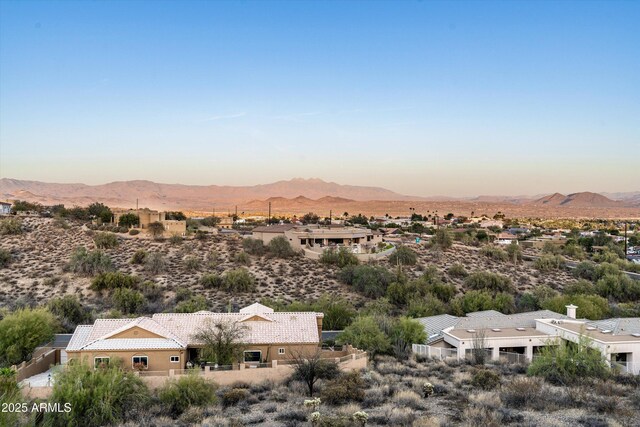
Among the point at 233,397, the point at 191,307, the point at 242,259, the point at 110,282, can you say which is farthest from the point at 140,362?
the point at 242,259

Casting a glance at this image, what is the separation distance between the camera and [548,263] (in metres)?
54.7

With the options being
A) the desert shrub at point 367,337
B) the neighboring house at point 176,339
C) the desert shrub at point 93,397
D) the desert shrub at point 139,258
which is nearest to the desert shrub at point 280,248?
the desert shrub at point 139,258

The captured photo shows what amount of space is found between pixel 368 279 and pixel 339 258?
8562 mm

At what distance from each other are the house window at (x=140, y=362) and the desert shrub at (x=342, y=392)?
7797 millimetres

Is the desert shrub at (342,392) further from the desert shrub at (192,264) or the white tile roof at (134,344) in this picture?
the desert shrub at (192,264)

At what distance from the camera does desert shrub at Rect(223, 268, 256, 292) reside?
42.8 metres

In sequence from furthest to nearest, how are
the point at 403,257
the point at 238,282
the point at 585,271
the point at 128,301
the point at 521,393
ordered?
the point at 403,257 → the point at 585,271 → the point at 238,282 → the point at 128,301 → the point at 521,393

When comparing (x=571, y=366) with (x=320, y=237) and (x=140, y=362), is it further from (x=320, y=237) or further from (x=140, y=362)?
(x=320, y=237)

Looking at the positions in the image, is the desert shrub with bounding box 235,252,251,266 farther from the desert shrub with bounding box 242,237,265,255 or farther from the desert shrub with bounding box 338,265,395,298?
the desert shrub with bounding box 338,265,395,298

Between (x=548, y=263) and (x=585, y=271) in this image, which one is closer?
(x=585, y=271)

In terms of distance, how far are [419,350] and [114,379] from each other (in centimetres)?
1486

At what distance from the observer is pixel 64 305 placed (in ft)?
115

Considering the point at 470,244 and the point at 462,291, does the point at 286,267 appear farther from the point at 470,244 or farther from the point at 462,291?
the point at 470,244

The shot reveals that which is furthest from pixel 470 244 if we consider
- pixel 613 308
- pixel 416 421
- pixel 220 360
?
pixel 416 421
